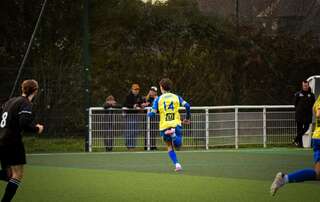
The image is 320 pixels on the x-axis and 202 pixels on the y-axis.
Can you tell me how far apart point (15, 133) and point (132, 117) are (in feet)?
47.3

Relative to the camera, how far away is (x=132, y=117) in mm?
25344

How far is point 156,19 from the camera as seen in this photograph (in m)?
36.8

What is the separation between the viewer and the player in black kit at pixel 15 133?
1084 cm

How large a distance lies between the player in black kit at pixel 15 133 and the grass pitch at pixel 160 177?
4.96 feet

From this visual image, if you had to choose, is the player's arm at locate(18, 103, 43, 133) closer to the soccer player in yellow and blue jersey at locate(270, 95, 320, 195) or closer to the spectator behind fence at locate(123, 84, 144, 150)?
the soccer player in yellow and blue jersey at locate(270, 95, 320, 195)

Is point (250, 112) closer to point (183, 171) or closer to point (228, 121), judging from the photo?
point (228, 121)

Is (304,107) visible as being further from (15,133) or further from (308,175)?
(15,133)

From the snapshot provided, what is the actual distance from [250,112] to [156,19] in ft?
37.4

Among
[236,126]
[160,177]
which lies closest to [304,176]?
[160,177]

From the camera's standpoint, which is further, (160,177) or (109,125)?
(109,125)

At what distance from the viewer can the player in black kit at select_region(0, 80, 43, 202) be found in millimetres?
10836

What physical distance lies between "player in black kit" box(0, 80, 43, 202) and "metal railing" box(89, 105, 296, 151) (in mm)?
14009

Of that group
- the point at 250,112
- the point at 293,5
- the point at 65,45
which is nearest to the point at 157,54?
the point at 65,45

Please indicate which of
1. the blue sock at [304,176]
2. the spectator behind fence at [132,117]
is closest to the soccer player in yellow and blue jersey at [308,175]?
the blue sock at [304,176]
